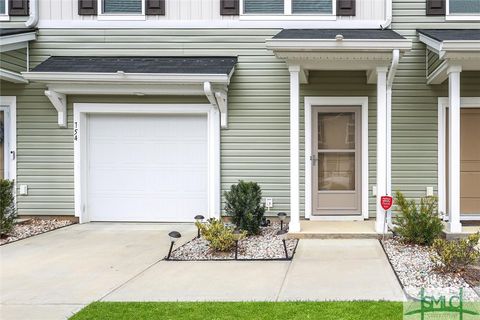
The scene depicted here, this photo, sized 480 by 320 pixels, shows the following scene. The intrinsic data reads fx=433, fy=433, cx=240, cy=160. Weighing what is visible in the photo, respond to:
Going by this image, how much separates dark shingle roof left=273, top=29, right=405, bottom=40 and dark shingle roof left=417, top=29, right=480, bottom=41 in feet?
1.87

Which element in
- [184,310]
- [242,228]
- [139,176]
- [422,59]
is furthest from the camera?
[139,176]

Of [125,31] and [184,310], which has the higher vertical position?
[125,31]

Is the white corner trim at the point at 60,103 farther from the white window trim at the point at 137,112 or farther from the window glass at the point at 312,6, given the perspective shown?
the window glass at the point at 312,6

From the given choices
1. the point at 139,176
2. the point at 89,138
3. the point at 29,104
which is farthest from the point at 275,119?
the point at 29,104

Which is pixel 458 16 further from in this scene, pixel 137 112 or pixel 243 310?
pixel 243 310

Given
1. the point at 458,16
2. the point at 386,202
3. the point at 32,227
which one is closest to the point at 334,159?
the point at 386,202

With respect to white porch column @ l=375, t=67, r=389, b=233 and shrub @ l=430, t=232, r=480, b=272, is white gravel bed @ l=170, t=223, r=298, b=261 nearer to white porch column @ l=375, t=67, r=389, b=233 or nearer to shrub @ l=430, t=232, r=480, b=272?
white porch column @ l=375, t=67, r=389, b=233

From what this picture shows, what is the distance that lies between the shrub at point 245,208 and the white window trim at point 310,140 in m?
→ 1.29

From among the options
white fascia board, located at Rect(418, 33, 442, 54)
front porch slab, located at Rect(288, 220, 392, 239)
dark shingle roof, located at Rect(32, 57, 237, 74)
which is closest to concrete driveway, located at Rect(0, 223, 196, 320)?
front porch slab, located at Rect(288, 220, 392, 239)

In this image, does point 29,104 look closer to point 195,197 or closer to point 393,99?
point 195,197

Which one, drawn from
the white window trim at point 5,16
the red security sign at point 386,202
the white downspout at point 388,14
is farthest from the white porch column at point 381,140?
the white window trim at point 5,16

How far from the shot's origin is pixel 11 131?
26.3 ft

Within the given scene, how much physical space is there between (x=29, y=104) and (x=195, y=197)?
353 cm

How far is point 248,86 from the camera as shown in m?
7.85
